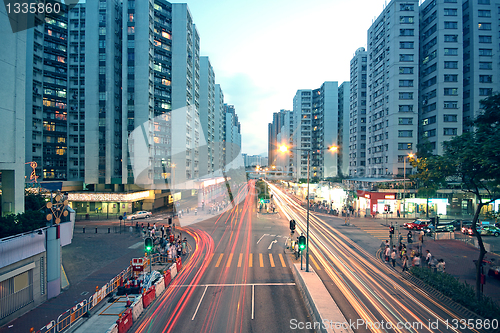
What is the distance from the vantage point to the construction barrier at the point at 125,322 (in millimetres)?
9750

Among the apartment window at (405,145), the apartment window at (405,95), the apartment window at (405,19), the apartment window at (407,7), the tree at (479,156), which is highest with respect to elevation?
the apartment window at (407,7)

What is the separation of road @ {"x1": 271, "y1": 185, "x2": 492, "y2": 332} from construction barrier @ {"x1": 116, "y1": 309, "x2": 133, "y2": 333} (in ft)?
33.2

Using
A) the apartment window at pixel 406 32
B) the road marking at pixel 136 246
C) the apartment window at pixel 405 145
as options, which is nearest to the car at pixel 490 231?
the apartment window at pixel 405 145

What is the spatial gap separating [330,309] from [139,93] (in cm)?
4977

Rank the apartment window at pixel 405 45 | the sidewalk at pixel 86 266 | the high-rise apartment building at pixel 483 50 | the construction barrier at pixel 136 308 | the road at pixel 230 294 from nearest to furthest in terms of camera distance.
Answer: the road at pixel 230 294 < the construction barrier at pixel 136 308 < the sidewalk at pixel 86 266 < the high-rise apartment building at pixel 483 50 < the apartment window at pixel 405 45

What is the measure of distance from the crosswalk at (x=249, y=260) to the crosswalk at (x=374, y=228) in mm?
12990

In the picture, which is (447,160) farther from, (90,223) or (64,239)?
(90,223)

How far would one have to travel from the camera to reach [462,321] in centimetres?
1073

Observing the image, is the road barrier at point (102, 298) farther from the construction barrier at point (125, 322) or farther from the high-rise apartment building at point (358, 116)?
the high-rise apartment building at point (358, 116)

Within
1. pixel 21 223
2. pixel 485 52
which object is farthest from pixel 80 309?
pixel 485 52

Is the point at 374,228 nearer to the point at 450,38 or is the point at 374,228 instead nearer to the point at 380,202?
the point at 380,202

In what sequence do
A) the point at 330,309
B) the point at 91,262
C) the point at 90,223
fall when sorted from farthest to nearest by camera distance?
1. the point at 90,223
2. the point at 91,262
3. the point at 330,309

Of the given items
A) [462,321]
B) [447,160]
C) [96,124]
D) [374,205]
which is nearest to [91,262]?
[462,321]

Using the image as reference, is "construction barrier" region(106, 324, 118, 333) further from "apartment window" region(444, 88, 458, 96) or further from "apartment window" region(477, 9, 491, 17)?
"apartment window" region(477, 9, 491, 17)
